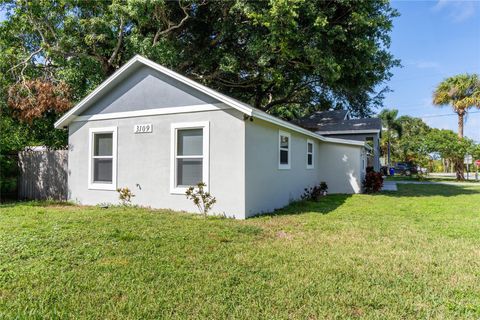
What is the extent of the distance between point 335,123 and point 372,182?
6392mm

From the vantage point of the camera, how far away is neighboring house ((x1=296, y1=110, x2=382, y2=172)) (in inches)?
758

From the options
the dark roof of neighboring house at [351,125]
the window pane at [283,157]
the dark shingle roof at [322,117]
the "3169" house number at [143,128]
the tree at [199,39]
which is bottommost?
the window pane at [283,157]

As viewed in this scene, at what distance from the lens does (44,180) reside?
38.1 feet

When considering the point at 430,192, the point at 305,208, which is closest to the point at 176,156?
the point at 305,208

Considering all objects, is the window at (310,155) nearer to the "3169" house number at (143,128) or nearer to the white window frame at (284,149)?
the white window frame at (284,149)

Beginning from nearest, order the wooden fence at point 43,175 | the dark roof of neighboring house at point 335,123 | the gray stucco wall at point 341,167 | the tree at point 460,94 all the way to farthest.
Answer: the wooden fence at point 43,175 → the gray stucco wall at point 341,167 → the dark roof of neighboring house at point 335,123 → the tree at point 460,94

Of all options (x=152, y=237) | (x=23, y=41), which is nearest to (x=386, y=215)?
(x=152, y=237)

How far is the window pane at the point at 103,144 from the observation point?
10.2 meters

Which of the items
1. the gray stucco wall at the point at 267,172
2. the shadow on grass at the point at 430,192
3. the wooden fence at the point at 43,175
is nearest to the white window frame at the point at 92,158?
the wooden fence at the point at 43,175

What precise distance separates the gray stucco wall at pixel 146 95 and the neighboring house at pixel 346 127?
495 inches

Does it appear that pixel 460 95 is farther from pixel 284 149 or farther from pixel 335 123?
pixel 284 149

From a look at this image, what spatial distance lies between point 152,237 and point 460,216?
→ 26.7 ft

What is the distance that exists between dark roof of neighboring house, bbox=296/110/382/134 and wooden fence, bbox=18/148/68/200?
14.1 meters

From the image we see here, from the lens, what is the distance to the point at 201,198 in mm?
8344
